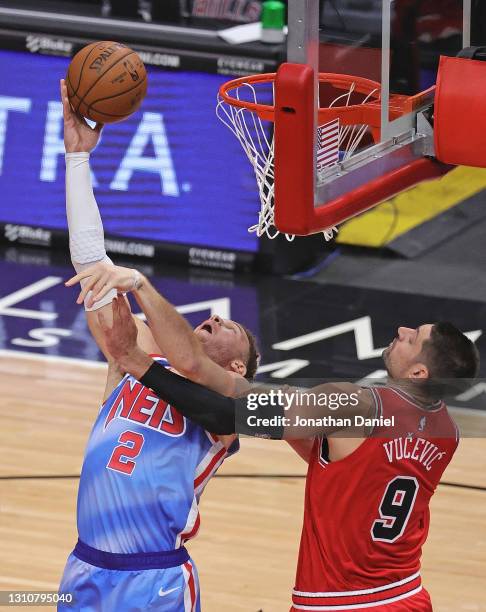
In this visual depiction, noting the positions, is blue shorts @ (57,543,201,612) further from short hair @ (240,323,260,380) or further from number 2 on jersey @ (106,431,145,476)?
short hair @ (240,323,260,380)

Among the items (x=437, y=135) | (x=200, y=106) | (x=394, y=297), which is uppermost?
(x=437, y=135)

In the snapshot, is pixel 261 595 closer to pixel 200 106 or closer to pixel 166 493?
pixel 166 493

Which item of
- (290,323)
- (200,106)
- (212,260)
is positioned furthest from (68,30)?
(290,323)

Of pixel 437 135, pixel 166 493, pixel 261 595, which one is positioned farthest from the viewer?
pixel 261 595

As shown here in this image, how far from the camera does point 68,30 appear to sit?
37.4ft

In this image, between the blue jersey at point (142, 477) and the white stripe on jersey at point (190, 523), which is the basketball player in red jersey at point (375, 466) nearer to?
the blue jersey at point (142, 477)

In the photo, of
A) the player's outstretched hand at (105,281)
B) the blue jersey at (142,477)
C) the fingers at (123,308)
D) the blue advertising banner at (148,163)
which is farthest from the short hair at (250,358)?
the blue advertising banner at (148,163)

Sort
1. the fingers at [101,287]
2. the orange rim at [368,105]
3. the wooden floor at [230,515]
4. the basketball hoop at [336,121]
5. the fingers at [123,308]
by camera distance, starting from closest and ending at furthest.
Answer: the fingers at [101,287] → the fingers at [123,308] → the basketball hoop at [336,121] → the orange rim at [368,105] → the wooden floor at [230,515]

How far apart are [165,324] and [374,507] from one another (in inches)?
39.5

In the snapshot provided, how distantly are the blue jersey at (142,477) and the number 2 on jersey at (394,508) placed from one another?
64cm

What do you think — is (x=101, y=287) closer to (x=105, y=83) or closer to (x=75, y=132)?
(x=75, y=132)

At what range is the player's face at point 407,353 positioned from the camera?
5.09 m

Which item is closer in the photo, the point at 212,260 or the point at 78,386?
the point at 78,386

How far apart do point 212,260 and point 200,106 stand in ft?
4.00
